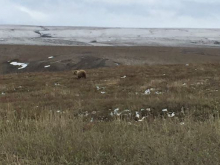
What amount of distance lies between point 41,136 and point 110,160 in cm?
176

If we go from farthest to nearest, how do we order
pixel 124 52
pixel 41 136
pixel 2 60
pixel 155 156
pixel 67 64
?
pixel 124 52, pixel 2 60, pixel 67 64, pixel 41 136, pixel 155 156

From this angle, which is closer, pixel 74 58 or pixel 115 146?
pixel 115 146

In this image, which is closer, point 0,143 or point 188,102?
point 0,143

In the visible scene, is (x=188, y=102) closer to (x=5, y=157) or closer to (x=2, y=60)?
(x=5, y=157)

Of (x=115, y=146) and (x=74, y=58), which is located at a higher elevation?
(x=115, y=146)

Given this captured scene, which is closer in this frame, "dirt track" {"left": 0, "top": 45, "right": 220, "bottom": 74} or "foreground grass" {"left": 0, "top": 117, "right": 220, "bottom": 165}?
"foreground grass" {"left": 0, "top": 117, "right": 220, "bottom": 165}

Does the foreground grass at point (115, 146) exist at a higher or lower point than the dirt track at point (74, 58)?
higher

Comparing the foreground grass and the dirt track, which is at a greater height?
the foreground grass

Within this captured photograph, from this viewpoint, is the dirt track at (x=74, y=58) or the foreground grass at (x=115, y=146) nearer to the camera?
the foreground grass at (x=115, y=146)

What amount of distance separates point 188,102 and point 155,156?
6340mm

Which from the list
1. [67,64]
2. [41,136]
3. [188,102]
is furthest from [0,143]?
[67,64]

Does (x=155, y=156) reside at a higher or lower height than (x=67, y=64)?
higher

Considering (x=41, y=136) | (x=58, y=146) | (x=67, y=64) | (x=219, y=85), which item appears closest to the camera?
(x=58, y=146)

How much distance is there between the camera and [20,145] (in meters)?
5.54
